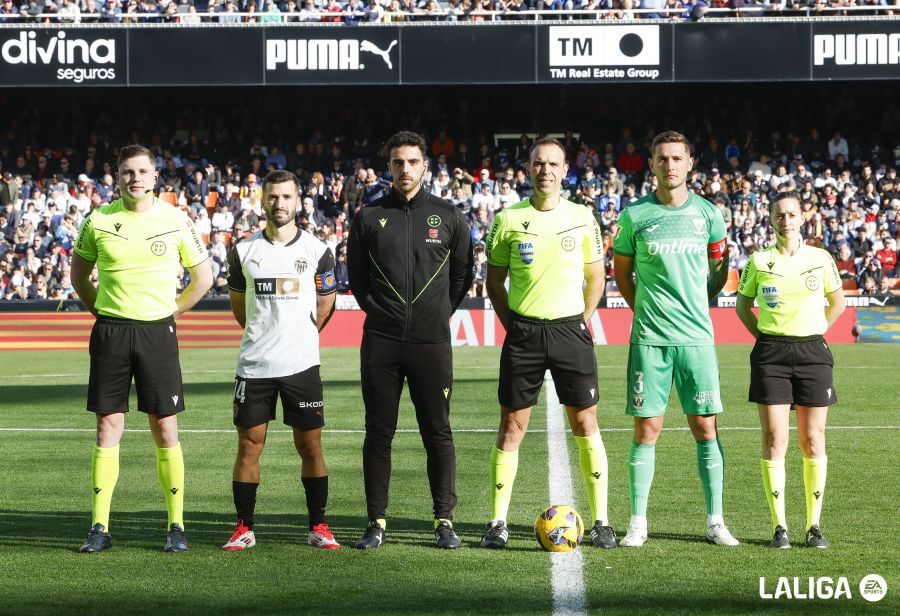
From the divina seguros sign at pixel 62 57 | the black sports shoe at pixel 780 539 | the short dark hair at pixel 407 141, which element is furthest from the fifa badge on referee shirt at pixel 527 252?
the divina seguros sign at pixel 62 57

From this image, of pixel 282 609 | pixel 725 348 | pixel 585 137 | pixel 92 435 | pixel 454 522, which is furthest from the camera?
pixel 585 137

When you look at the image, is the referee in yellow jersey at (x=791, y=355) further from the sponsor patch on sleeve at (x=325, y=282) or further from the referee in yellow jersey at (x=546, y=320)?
the sponsor patch on sleeve at (x=325, y=282)

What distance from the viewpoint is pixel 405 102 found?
32.0 metres

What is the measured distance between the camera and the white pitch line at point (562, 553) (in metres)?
5.24

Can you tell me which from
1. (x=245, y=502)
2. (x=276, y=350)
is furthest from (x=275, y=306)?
(x=245, y=502)

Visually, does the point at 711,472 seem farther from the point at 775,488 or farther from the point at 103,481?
the point at 103,481

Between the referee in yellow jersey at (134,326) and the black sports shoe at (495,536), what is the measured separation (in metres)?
1.57

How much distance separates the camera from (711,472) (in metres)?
6.55

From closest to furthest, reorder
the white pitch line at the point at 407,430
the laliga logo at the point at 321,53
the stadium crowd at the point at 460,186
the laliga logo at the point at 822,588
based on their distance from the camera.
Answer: the laliga logo at the point at 822,588 < the white pitch line at the point at 407,430 < the stadium crowd at the point at 460,186 < the laliga logo at the point at 321,53

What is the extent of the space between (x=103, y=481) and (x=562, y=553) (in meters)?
2.44

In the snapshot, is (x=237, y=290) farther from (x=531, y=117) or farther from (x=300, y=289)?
(x=531, y=117)

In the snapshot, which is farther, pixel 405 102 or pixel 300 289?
pixel 405 102

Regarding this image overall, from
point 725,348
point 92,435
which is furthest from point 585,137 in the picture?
point 92,435

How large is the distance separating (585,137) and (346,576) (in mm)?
26975
